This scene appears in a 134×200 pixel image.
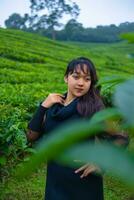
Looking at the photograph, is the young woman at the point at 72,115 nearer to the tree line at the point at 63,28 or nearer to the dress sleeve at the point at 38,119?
the dress sleeve at the point at 38,119

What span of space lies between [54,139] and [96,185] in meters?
1.93

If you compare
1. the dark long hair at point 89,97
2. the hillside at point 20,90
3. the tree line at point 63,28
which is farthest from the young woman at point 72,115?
the tree line at point 63,28

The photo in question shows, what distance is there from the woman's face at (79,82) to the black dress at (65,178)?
0.06 metres

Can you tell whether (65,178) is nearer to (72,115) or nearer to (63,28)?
(72,115)

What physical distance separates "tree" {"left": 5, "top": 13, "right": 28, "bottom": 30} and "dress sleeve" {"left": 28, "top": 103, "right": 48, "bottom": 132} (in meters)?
44.9

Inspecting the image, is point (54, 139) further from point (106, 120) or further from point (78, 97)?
point (78, 97)

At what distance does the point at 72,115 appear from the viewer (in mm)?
2105

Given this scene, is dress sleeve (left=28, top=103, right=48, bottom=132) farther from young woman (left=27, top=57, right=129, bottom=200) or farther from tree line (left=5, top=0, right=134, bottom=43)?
tree line (left=5, top=0, right=134, bottom=43)

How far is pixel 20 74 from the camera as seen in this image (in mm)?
11312

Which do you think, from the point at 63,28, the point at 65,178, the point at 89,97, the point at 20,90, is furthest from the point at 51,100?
the point at 63,28

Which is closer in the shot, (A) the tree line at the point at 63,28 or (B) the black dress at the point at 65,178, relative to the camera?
(B) the black dress at the point at 65,178

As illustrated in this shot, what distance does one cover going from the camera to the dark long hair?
6.65 feet

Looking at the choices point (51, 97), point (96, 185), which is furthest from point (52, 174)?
point (51, 97)

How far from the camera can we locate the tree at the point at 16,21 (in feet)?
161
